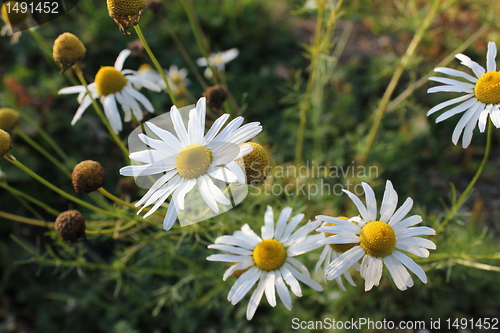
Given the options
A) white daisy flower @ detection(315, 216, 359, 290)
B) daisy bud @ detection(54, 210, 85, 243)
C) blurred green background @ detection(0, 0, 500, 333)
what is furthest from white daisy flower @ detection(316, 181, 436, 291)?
daisy bud @ detection(54, 210, 85, 243)

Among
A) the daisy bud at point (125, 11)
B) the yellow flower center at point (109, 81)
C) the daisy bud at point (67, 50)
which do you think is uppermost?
the daisy bud at point (125, 11)

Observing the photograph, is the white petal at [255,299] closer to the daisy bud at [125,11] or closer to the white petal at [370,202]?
the white petal at [370,202]

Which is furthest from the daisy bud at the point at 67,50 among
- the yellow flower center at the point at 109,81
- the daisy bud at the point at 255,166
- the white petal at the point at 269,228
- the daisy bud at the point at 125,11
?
the white petal at the point at 269,228

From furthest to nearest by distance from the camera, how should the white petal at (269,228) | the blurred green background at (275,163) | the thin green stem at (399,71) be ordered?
1. the blurred green background at (275,163)
2. the thin green stem at (399,71)
3. the white petal at (269,228)

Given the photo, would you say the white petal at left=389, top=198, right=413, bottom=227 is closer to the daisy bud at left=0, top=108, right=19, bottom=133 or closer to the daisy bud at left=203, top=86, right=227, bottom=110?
the daisy bud at left=203, top=86, right=227, bottom=110

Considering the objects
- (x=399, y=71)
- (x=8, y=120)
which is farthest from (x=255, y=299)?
(x=399, y=71)

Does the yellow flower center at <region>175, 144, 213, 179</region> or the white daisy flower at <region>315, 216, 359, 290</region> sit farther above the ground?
the yellow flower center at <region>175, 144, 213, 179</region>

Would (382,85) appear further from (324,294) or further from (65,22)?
(65,22)

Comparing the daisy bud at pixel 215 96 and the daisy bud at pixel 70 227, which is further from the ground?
the daisy bud at pixel 215 96
